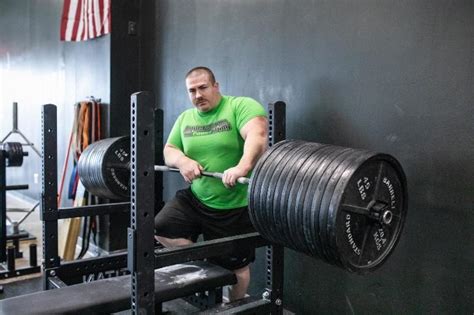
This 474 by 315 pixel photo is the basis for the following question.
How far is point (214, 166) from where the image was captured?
2.41m

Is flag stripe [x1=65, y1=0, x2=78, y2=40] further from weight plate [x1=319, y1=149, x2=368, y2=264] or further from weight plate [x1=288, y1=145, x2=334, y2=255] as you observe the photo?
weight plate [x1=319, y1=149, x2=368, y2=264]

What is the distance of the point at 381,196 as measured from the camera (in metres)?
1.51

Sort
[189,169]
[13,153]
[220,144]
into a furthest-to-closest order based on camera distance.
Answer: [13,153] < [220,144] < [189,169]

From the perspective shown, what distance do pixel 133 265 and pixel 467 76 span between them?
1436mm

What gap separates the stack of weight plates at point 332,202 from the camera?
140cm

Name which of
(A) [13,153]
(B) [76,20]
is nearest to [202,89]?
(A) [13,153]

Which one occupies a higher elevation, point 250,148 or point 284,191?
point 250,148

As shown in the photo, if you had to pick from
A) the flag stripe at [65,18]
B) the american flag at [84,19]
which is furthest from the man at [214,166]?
the flag stripe at [65,18]

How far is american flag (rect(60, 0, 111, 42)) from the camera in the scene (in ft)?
12.4

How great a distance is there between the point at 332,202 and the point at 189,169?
1.01 metres

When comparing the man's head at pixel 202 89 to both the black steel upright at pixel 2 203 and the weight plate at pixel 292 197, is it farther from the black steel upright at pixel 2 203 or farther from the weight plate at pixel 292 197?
the black steel upright at pixel 2 203

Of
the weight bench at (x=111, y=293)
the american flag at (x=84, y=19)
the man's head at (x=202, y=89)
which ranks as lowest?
the weight bench at (x=111, y=293)

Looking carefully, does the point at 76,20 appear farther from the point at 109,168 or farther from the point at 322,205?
the point at 322,205

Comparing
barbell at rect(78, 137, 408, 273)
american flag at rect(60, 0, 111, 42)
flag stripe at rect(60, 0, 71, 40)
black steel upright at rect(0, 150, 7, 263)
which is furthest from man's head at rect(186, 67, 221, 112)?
flag stripe at rect(60, 0, 71, 40)
